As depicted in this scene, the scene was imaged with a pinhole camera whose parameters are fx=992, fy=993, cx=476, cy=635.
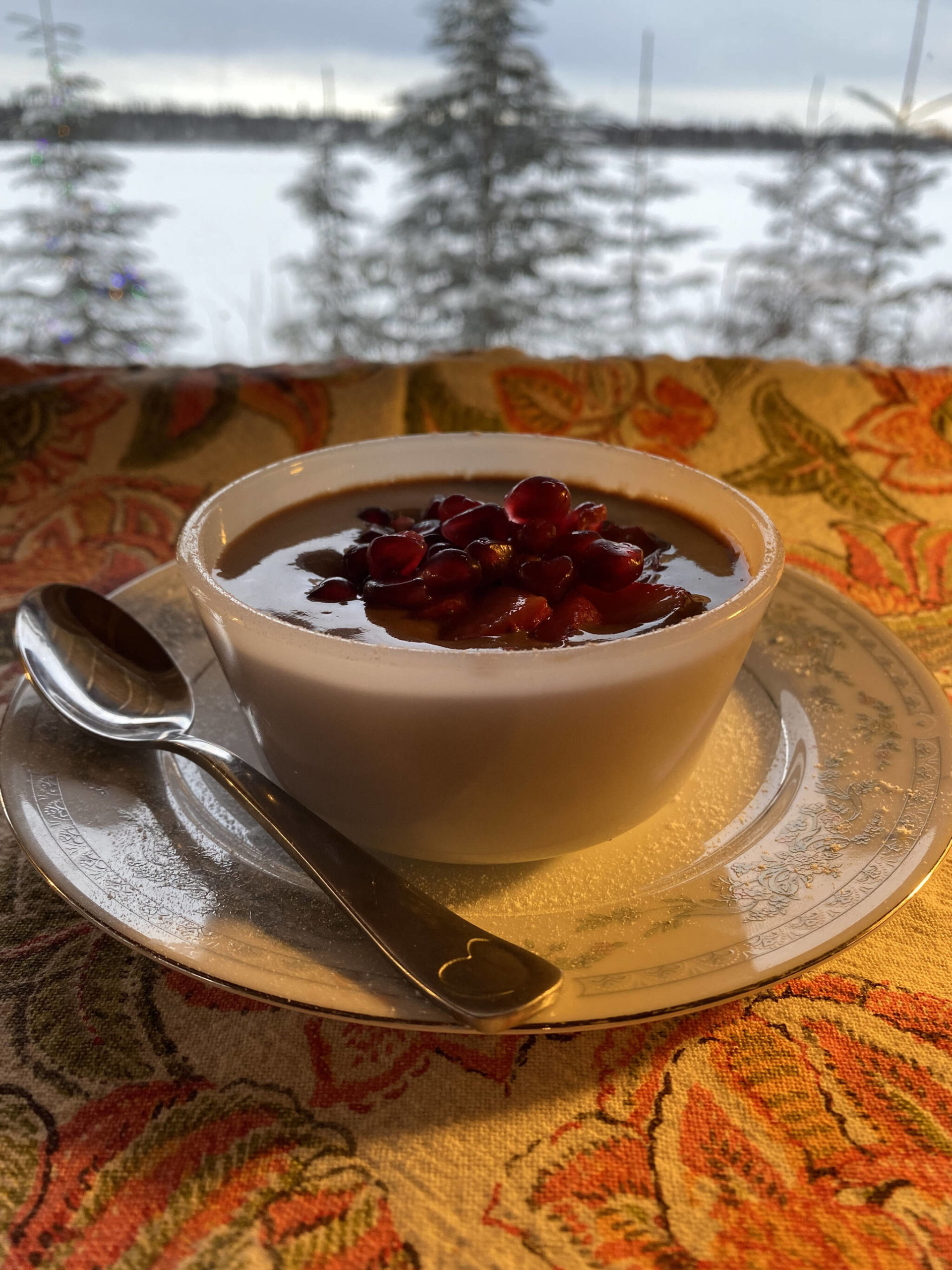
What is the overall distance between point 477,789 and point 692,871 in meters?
0.18

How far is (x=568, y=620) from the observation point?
82 cm

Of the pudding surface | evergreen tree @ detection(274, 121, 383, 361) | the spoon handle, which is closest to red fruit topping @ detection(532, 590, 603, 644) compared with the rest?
the pudding surface

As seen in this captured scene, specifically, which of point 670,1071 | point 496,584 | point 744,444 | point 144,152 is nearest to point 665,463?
point 496,584

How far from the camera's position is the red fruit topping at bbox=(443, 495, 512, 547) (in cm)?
93

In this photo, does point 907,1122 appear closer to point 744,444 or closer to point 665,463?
point 665,463

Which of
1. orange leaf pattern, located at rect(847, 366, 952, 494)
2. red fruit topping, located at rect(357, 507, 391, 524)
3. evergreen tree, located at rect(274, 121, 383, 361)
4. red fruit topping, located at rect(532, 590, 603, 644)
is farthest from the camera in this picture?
evergreen tree, located at rect(274, 121, 383, 361)

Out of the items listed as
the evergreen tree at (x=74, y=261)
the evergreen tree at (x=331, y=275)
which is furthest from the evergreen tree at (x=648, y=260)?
the evergreen tree at (x=74, y=261)

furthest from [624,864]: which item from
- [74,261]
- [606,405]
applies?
[74,261]

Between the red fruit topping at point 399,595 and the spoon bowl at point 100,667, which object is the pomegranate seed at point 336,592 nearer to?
the red fruit topping at point 399,595

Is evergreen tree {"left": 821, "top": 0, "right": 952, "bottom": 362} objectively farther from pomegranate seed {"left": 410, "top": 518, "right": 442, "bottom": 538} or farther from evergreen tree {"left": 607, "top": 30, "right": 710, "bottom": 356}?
pomegranate seed {"left": 410, "top": 518, "right": 442, "bottom": 538}

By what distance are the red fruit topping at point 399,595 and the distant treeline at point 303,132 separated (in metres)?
5.10

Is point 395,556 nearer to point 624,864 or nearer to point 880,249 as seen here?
point 624,864

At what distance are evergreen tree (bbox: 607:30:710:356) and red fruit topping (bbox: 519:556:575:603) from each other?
16.5 ft

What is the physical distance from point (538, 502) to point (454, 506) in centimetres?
10
